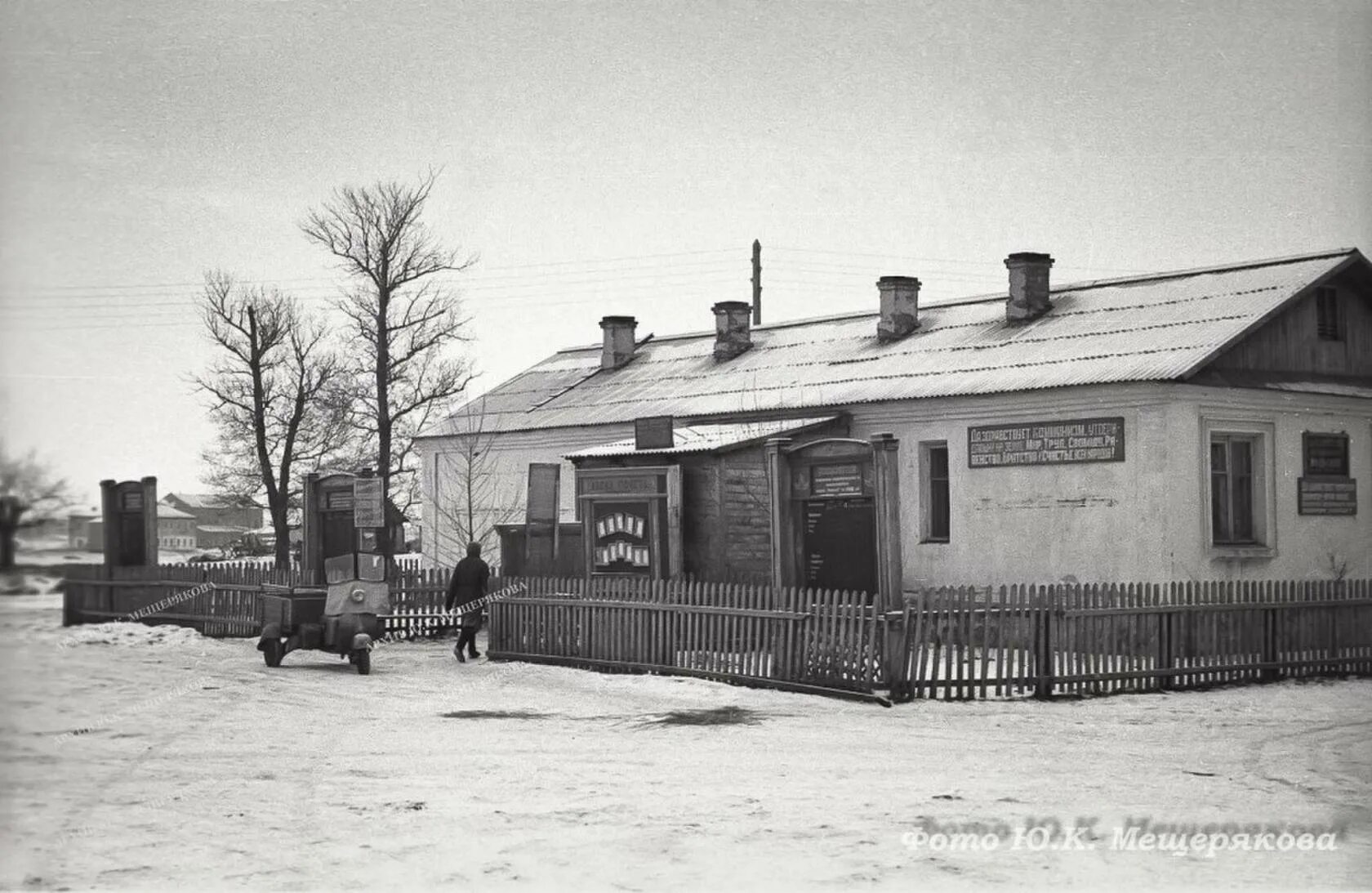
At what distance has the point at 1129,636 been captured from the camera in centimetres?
1634

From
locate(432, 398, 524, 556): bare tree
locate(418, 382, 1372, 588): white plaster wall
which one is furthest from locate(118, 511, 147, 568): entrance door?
locate(418, 382, 1372, 588): white plaster wall

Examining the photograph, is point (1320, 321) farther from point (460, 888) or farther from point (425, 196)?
point (460, 888)

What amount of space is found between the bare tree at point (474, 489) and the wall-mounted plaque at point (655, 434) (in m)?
9.56

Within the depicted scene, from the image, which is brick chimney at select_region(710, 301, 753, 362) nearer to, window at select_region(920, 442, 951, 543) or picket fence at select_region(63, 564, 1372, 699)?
window at select_region(920, 442, 951, 543)

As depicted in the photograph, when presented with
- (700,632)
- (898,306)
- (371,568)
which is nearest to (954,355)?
(898,306)

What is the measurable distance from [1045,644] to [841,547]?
6521 millimetres

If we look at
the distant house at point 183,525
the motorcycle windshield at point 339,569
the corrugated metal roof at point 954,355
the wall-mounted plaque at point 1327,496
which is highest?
the corrugated metal roof at point 954,355

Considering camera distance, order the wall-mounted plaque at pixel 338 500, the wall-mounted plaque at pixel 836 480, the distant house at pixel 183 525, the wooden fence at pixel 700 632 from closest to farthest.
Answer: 1. the distant house at pixel 183 525
2. the wooden fence at pixel 700 632
3. the wall-mounted plaque at pixel 836 480
4. the wall-mounted plaque at pixel 338 500

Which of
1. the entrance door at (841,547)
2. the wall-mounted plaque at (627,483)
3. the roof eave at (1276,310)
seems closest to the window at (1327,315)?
the roof eave at (1276,310)

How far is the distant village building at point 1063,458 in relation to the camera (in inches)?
802

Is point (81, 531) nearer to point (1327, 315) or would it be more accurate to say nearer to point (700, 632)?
point (700, 632)

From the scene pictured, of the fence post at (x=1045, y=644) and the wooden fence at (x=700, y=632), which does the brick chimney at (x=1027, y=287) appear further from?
the fence post at (x=1045, y=644)

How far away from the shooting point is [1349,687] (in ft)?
55.7

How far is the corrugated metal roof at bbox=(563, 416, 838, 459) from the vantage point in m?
21.9
